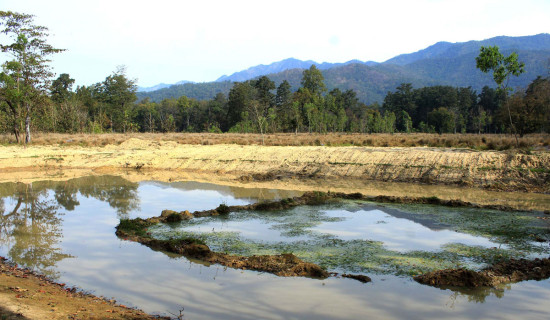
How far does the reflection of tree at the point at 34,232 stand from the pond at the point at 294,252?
0.10 feet

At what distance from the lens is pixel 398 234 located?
9805mm

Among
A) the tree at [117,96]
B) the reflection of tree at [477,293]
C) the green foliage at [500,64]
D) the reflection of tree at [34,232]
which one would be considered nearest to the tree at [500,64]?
the green foliage at [500,64]

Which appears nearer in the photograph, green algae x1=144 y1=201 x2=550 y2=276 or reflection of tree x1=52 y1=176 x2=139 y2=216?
green algae x1=144 y1=201 x2=550 y2=276

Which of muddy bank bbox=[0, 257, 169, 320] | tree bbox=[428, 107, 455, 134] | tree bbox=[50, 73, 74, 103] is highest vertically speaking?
tree bbox=[50, 73, 74, 103]

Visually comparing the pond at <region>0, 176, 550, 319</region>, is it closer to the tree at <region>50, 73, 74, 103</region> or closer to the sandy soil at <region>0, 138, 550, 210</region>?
the sandy soil at <region>0, 138, 550, 210</region>

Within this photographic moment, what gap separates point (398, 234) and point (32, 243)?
28.6 feet

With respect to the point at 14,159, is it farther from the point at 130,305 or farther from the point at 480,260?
the point at 480,260

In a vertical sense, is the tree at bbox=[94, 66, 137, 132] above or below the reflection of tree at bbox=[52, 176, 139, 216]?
above

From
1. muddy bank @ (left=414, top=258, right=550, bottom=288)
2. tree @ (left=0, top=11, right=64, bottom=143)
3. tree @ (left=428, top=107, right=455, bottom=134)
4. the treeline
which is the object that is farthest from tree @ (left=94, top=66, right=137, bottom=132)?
muddy bank @ (left=414, top=258, right=550, bottom=288)

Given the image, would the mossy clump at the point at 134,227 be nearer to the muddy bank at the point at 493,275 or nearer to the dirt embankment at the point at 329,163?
the muddy bank at the point at 493,275

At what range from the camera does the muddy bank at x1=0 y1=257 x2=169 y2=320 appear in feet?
16.5

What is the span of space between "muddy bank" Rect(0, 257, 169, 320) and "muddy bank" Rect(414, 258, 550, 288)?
4.53 meters

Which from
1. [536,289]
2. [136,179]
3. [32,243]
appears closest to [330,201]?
[536,289]

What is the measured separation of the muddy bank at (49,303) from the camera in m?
5.04
